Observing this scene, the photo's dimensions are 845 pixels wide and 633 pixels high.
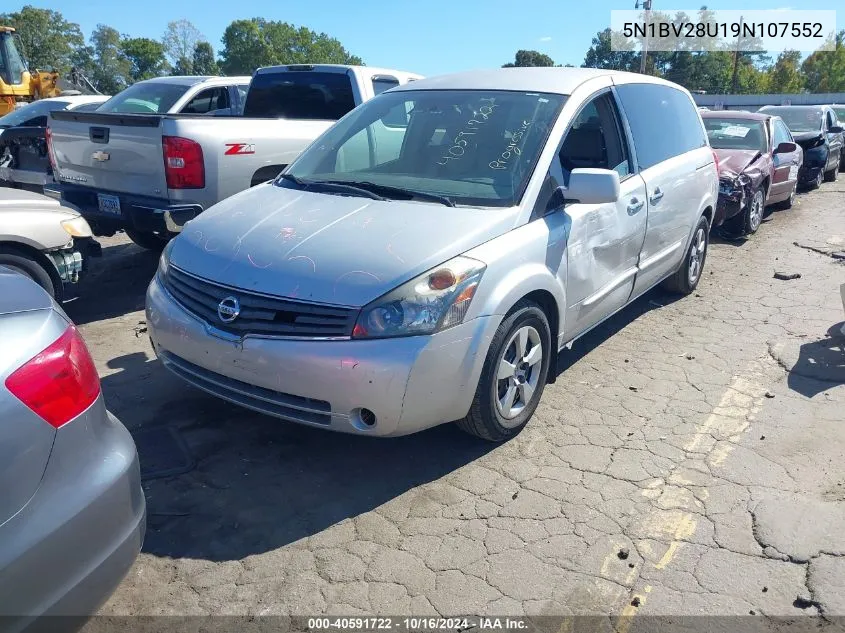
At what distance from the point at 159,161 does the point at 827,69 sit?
89.3 metres

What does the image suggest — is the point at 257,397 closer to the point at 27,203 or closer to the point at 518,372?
the point at 518,372

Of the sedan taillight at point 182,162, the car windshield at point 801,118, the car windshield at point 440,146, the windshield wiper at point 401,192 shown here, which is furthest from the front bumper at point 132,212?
the car windshield at point 801,118

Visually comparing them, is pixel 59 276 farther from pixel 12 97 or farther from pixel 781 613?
pixel 12 97

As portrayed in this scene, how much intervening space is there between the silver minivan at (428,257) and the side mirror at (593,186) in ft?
0.04

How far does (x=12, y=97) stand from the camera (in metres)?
20.1

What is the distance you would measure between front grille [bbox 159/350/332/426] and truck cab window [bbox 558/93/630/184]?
84.2 inches

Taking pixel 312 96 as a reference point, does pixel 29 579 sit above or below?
below

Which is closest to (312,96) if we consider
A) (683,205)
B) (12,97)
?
(683,205)

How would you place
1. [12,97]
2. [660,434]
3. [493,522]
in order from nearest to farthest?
1. [493,522]
2. [660,434]
3. [12,97]

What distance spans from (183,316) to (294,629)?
66.2 inches

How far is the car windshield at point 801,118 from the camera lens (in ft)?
49.7

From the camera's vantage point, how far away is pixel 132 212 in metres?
5.77

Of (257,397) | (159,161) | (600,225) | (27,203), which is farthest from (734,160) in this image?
(27,203)

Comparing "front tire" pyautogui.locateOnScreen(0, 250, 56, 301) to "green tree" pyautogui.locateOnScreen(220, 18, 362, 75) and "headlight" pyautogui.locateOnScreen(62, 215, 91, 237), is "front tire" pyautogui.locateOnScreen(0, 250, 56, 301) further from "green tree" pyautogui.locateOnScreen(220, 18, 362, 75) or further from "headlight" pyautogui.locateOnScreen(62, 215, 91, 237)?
"green tree" pyautogui.locateOnScreen(220, 18, 362, 75)
